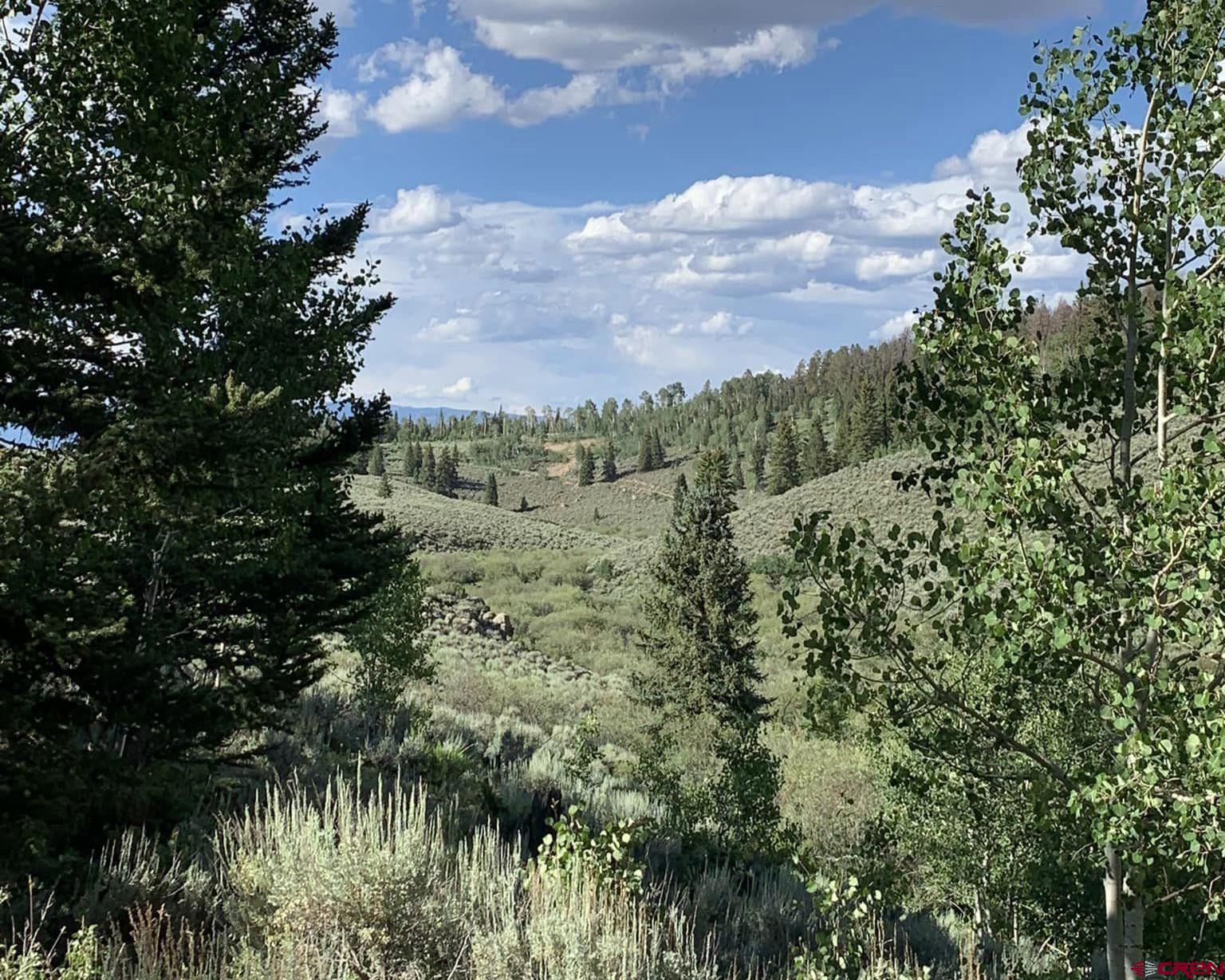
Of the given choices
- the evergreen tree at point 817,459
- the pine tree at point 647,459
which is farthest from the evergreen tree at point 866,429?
the pine tree at point 647,459

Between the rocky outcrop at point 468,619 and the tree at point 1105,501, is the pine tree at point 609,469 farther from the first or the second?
the tree at point 1105,501

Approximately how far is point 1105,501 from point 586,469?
5733 inches

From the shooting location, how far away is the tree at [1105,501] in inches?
177

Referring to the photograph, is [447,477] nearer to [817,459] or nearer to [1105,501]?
[817,459]

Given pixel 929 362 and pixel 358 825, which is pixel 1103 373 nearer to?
pixel 929 362

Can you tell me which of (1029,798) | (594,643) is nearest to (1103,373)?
(1029,798)

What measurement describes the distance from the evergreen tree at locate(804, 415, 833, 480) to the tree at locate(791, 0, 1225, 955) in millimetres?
93202

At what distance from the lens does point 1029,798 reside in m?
5.68

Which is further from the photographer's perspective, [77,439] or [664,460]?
[664,460]

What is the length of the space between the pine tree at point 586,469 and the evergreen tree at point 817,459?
50191mm

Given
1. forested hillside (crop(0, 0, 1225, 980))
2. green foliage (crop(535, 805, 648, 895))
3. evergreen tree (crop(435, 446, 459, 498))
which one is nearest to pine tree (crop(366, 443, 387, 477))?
evergreen tree (crop(435, 446, 459, 498))

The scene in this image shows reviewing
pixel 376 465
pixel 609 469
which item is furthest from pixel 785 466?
pixel 376 465

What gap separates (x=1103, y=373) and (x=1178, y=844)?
2830 mm

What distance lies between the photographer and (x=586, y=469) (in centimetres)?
15062
